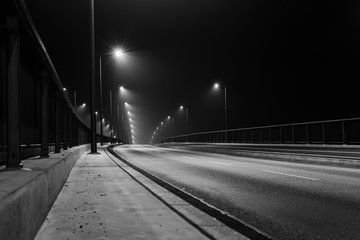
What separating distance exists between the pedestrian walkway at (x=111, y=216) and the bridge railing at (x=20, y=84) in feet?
4.09

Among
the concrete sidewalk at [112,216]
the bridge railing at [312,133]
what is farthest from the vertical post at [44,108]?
the bridge railing at [312,133]

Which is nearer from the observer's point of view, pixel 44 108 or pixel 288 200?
pixel 288 200

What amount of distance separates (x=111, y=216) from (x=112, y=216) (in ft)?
0.05

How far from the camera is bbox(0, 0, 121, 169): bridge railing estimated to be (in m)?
5.99

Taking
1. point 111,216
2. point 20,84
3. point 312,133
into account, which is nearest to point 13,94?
point 111,216

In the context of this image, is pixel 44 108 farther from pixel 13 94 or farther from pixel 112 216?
pixel 112 216

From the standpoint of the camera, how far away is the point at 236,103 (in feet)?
269

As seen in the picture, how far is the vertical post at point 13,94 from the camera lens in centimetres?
593

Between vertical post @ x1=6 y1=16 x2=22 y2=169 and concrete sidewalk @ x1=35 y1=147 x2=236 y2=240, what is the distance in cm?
103

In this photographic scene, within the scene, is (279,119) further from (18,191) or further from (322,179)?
(18,191)

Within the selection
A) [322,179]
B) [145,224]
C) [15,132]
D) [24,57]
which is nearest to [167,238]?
[145,224]

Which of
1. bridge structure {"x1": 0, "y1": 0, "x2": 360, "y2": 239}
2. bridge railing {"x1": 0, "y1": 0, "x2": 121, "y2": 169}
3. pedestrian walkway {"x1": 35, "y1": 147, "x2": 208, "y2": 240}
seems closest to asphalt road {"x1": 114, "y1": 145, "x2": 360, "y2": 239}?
bridge structure {"x1": 0, "y1": 0, "x2": 360, "y2": 239}

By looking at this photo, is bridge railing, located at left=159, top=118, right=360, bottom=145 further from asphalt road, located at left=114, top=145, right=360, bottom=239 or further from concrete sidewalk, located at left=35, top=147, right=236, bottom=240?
concrete sidewalk, located at left=35, top=147, right=236, bottom=240

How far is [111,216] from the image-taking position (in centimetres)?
595
